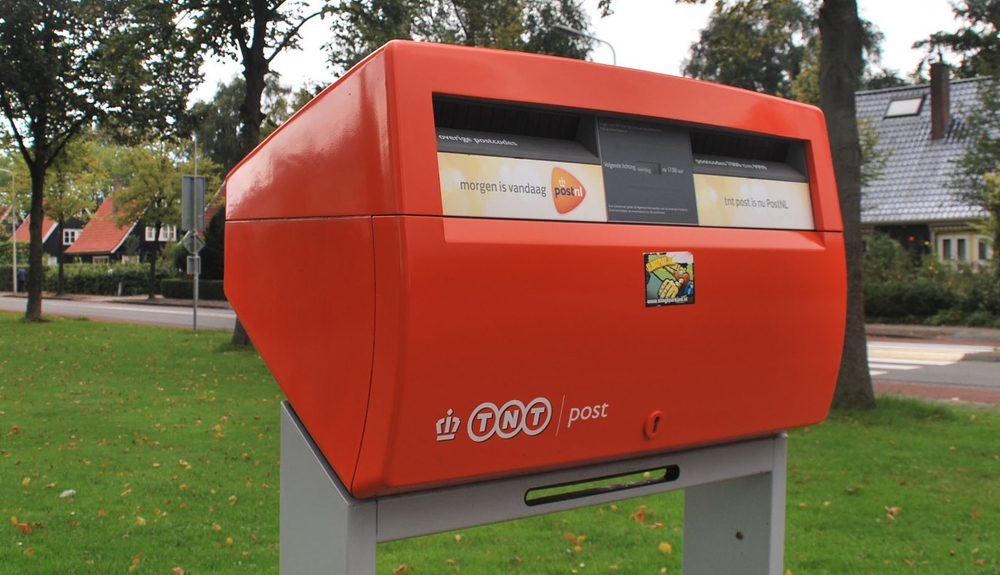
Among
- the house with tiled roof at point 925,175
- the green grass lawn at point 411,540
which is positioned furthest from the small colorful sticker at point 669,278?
the house with tiled roof at point 925,175

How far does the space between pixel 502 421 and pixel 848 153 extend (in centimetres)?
809

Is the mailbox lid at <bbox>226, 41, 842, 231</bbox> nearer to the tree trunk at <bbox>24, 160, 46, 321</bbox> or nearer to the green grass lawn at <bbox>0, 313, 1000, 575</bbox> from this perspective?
the green grass lawn at <bbox>0, 313, 1000, 575</bbox>

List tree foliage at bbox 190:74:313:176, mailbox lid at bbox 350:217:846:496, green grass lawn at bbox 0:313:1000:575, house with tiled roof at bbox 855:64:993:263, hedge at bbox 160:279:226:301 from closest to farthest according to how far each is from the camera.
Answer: mailbox lid at bbox 350:217:846:496 → green grass lawn at bbox 0:313:1000:575 → house with tiled roof at bbox 855:64:993:263 → hedge at bbox 160:279:226:301 → tree foliage at bbox 190:74:313:176

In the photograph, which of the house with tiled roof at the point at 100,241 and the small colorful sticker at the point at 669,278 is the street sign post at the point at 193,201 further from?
the house with tiled roof at the point at 100,241

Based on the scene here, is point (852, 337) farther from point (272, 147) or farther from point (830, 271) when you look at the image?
point (272, 147)

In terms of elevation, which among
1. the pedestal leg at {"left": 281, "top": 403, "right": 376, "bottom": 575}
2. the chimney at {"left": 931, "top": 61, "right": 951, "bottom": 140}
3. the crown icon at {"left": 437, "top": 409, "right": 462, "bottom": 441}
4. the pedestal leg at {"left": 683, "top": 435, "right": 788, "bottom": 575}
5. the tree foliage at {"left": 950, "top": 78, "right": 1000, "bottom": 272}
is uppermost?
the chimney at {"left": 931, "top": 61, "right": 951, "bottom": 140}

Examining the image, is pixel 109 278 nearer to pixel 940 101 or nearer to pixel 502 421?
pixel 940 101

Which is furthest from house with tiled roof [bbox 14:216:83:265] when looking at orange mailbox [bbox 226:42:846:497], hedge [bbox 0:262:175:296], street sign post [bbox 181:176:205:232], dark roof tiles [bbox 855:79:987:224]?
orange mailbox [bbox 226:42:846:497]

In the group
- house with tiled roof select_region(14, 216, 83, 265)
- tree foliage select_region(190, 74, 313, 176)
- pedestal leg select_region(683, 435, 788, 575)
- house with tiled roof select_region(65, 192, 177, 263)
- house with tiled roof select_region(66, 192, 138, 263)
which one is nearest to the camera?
pedestal leg select_region(683, 435, 788, 575)

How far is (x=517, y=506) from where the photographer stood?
5.74ft

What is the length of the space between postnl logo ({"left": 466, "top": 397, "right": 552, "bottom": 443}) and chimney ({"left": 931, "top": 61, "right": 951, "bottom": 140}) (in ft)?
113

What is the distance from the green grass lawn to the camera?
14.1ft

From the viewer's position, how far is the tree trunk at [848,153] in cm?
864

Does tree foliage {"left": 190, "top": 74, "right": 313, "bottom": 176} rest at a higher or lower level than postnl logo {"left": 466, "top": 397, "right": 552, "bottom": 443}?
higher
